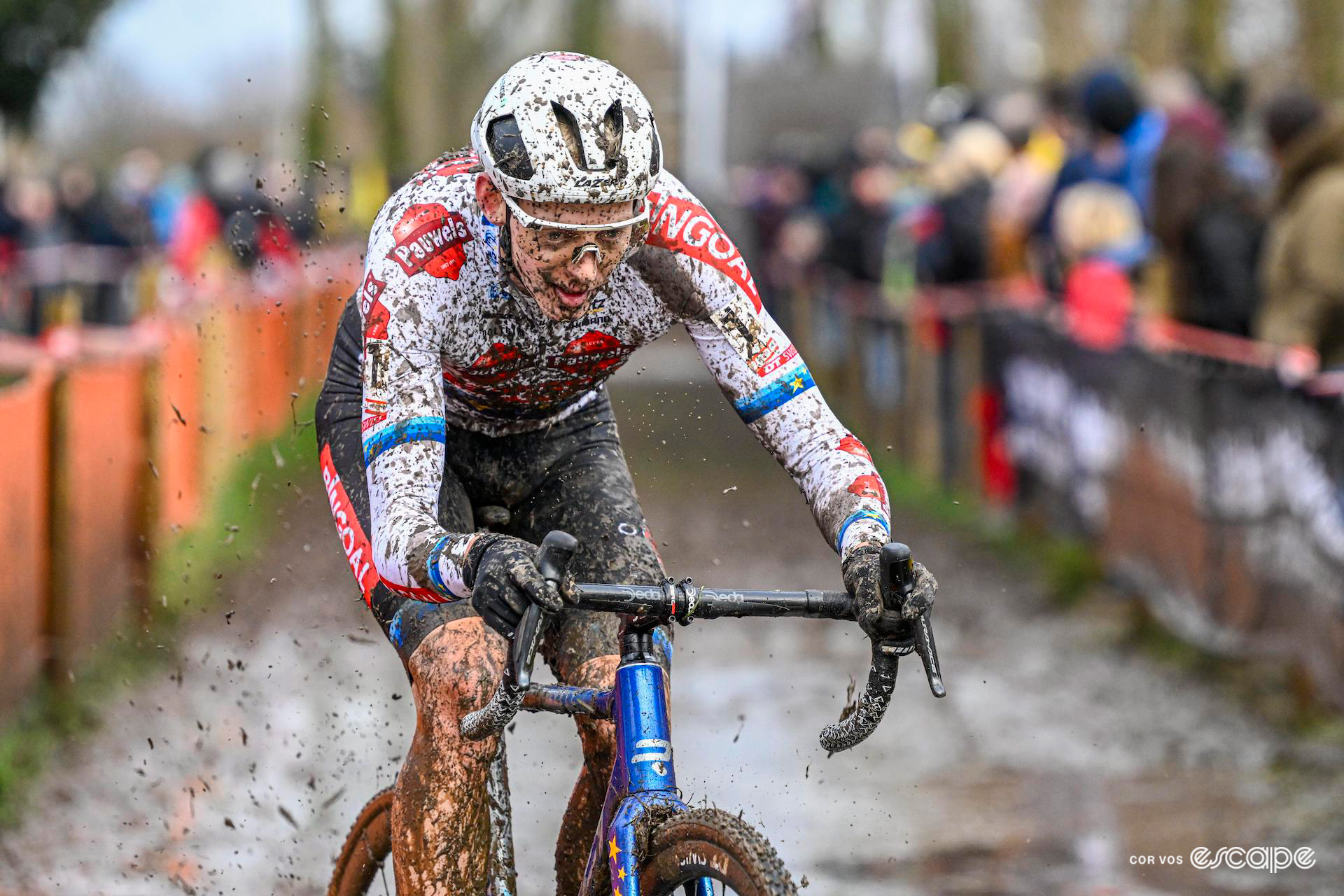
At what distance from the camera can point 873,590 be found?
362cm

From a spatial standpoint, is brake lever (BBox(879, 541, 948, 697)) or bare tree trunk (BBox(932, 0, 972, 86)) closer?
brake lever (BBox(879, 541, 948, 697))

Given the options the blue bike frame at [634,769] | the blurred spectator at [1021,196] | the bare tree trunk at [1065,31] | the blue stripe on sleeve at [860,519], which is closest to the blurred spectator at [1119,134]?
the blurred spectator at [1021,196]

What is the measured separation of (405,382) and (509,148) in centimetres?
56

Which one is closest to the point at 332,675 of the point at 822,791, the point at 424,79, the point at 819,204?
the point at 822,791

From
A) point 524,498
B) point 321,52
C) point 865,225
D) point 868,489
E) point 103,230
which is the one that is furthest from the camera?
point 321,52

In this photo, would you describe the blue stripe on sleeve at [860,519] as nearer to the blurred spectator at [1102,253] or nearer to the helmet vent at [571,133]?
the helmet vent at [571,133]

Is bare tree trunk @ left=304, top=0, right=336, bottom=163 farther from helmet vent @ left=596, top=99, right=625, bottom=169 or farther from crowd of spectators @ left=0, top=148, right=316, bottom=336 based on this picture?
helmet vent @ left=596, top=99, right=625, bottom=169

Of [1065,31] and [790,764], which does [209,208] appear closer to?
[790,764]

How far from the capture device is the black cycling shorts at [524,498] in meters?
4.24

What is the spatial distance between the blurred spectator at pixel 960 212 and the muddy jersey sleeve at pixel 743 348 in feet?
32.2

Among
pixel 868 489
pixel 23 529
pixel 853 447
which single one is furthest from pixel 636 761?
pixel 23 529

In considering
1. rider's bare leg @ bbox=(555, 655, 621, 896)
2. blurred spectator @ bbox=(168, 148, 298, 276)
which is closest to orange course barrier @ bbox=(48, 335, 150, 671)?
rider's bare leg @ bbox=(555, 655, 621, 896)

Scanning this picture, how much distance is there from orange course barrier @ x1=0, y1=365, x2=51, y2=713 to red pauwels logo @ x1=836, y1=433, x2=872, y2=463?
13.9 ft

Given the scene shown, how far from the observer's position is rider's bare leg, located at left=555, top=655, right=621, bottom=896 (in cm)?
414
